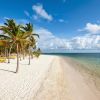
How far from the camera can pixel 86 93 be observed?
10.4m

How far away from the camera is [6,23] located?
17.8m

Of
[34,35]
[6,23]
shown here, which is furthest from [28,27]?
[6,23]

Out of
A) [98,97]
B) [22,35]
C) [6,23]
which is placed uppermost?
[6,23]

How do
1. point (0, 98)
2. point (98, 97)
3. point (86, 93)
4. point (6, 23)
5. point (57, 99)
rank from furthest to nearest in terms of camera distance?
1. point (6, 23)
2. point (86, 93)
3. point (98, 97)
4. point (57, 99)
5. point (0, 98)

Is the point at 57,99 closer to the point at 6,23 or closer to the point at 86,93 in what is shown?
the point at 86,93

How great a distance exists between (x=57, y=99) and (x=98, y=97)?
332cm

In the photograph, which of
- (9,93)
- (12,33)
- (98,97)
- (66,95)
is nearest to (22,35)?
(12,33)

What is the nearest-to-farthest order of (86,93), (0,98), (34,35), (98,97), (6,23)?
(0,98) < (98,97) < (86,93) < (6,23) < (34,35)

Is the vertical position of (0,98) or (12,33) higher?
(12,33)

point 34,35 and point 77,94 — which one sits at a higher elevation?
point 34,35

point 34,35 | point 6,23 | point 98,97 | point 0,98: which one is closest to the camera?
point 0,98

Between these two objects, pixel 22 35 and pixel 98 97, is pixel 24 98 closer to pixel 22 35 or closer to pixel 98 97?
pixel 98 97

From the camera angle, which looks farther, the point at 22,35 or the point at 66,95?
the point at 22,35

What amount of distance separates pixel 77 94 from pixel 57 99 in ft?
7.17
